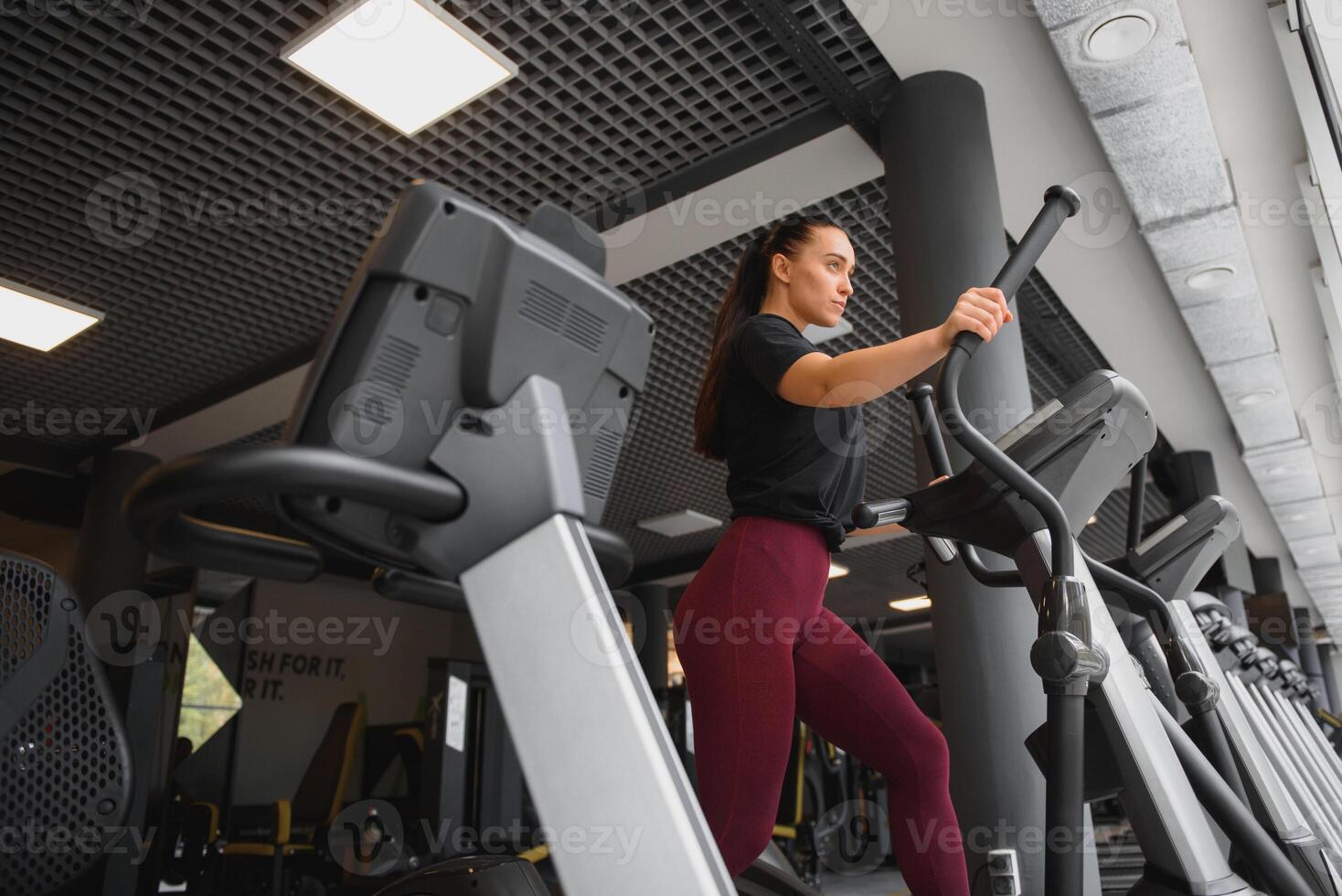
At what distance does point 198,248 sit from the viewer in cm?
364

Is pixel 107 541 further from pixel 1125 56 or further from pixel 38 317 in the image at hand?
pixel 1125 56

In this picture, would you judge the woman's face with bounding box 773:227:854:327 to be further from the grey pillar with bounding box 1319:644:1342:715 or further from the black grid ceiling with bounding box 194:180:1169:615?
the grey pillar with bounding box 1319:644:1342:715

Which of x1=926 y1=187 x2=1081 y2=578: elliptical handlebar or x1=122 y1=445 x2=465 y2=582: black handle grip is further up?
x1=926 y1=187 x2=1081 y2=578: elliptical handlebar

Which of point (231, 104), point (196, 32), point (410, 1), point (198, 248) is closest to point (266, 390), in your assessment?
point (198, 248)

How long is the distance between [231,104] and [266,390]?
209 centimetres

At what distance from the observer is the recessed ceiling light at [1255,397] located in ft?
16.9

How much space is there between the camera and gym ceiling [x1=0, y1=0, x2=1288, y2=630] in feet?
8.93

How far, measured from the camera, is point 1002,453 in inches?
48.8

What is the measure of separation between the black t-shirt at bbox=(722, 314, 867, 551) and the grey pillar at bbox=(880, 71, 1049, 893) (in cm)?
95

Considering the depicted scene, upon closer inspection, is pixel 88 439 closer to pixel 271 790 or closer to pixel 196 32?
pixel 196 32

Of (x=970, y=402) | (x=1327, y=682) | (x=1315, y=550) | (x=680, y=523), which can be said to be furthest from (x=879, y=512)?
(x=1327, y=682)

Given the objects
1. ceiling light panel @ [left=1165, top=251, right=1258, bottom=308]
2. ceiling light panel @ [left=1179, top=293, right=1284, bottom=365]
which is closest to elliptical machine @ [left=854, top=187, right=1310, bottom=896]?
ceiling light panel @ [left=1165, top=251, right=1258, bottom=308]

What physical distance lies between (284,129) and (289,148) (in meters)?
0.10

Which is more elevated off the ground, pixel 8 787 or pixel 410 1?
pixel 410 1
